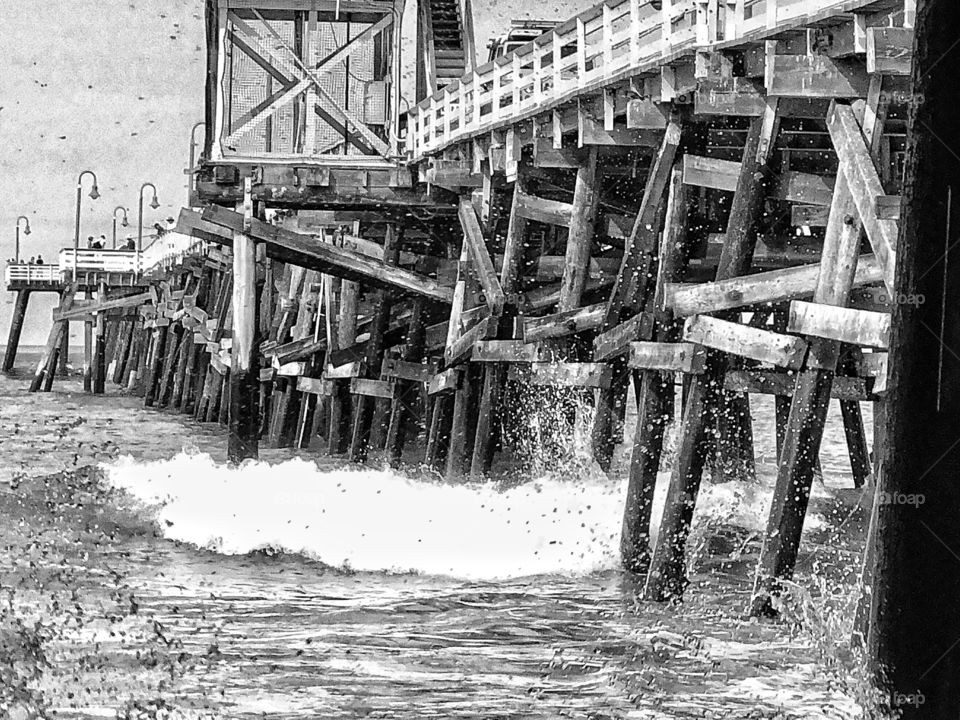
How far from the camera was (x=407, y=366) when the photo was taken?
694 inches

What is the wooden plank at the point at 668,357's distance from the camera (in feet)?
31.7

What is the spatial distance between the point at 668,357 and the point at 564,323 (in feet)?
9.15

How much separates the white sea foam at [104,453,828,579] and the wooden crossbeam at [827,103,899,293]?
12.6ft

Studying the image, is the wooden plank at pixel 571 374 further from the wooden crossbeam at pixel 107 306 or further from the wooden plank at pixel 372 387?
the wooden crossbeam at pixel 107 306

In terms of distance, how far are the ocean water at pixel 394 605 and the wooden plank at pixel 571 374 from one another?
1.25m

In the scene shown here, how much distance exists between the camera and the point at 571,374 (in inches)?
487

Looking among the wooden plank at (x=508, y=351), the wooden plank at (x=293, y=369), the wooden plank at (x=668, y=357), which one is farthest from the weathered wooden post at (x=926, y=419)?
the wooden plank at (x=293, y=369)

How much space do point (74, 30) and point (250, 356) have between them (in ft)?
95.8

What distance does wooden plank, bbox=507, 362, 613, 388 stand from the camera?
12.0 metres

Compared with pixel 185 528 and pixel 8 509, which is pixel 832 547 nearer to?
pixel 185 528

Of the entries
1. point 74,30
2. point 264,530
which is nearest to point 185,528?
point 264,530

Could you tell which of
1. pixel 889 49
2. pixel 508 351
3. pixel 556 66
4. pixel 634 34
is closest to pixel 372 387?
pixel 508 351

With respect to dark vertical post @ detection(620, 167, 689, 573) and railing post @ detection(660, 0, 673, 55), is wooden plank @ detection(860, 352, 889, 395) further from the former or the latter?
railing post @ detection(660, 0, 673, 55)

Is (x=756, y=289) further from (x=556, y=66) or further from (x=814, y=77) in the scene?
(x=556, y=66)
